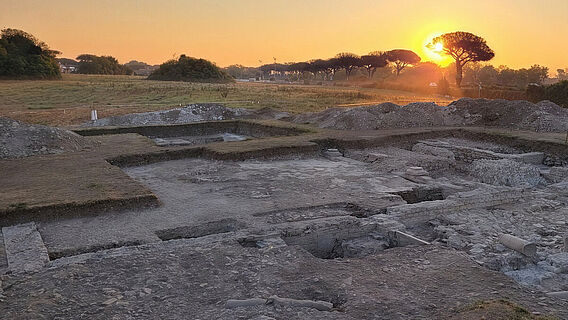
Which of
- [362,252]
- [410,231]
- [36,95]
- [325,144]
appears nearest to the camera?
[362,252]

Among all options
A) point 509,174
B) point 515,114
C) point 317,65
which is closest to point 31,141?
point 509,174

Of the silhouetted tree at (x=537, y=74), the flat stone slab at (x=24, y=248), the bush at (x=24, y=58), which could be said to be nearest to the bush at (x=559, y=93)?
the flat stone slab at (x=24, y=248)

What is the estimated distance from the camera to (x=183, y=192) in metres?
8.02

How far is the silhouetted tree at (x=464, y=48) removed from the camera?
41.3m

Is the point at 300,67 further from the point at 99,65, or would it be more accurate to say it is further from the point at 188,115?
the point at 188,115

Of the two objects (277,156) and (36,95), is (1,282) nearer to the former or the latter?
(277,156)

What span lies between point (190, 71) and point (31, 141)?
135ft

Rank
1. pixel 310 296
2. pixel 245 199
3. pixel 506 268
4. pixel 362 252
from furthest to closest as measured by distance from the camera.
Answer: pixel 245 199, pixel 362 252, pixel 506 268, pixel 310 296

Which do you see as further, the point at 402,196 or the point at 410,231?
the point at 402,196

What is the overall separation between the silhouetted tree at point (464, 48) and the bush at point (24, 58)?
36.4 metres

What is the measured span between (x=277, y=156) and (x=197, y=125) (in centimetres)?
743

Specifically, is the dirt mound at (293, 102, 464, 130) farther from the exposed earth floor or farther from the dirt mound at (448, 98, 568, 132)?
the exposed earth floor

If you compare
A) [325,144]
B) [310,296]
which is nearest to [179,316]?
[310,296]

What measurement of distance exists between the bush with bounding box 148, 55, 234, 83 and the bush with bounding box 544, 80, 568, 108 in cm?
3476
